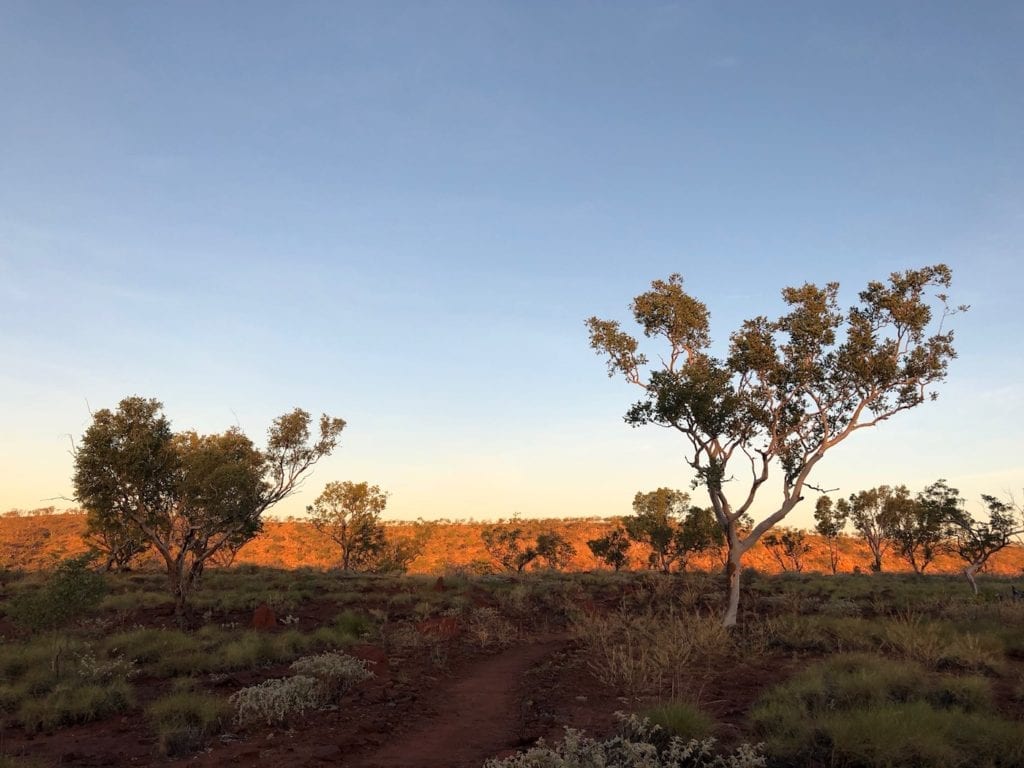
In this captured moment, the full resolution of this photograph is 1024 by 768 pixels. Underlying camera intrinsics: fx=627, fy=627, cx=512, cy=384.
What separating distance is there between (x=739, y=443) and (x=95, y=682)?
60.1ft

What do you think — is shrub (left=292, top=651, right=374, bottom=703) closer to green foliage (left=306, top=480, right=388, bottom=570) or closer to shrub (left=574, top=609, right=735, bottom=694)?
shrub (left=574, top=609, right=735, bottom=694)

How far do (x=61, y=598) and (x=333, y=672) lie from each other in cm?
728

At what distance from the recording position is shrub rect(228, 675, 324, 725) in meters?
10.9

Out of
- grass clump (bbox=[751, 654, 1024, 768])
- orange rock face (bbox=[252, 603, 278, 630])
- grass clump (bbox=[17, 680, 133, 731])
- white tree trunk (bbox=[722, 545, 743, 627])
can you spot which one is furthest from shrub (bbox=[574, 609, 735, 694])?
orange rock face (bbox=[252, 603, 278, 630])

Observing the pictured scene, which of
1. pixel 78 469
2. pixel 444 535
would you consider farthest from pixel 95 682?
pixel 444 535

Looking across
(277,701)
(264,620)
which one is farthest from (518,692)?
(264,620)

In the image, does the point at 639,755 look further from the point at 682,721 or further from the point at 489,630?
the point at 489,630

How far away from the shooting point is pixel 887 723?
7.32m

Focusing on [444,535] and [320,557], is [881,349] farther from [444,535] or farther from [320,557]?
[444,535]

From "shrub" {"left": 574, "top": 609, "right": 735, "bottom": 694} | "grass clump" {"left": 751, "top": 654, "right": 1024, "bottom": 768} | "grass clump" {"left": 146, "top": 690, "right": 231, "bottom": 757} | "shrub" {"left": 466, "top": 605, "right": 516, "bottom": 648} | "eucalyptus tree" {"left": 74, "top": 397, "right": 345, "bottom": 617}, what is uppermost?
"eucalyptus tree" {"left": 74, "top": 397, "right": 345, "bottom": 617}

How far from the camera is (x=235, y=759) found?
29.5 feet

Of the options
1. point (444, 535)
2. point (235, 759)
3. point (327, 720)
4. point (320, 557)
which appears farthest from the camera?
point (444, 535)

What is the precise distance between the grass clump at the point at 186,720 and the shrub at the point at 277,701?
301 mm

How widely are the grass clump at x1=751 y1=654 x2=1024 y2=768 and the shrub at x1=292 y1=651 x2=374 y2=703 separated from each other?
8.01 metres
